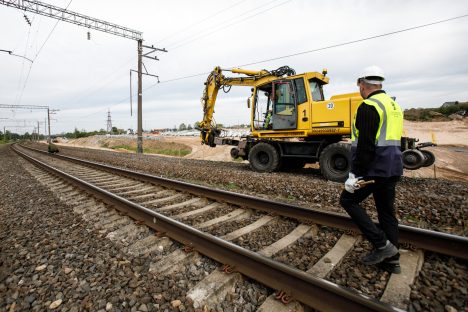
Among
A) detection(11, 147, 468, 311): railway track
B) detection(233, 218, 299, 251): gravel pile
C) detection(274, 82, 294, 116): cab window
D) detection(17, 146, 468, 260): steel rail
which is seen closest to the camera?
detection(11, 147, 468, 311): railway track

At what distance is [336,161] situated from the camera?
7.72m

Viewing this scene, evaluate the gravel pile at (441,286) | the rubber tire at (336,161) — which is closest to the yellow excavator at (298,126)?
the rubber tire at (336,161)

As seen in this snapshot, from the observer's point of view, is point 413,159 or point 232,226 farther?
point 413,159

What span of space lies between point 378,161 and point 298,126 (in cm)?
603

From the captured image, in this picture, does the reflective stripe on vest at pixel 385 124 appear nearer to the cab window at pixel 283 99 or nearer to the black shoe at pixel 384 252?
the black shoe at pixel 384 252

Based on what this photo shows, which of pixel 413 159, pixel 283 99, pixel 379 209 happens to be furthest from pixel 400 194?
pixel 283 99

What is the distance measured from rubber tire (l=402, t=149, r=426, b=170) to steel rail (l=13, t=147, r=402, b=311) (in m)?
5.74

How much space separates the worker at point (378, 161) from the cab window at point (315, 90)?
590 cm

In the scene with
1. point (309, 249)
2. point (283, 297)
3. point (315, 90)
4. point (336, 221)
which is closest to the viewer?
point (283, 297)

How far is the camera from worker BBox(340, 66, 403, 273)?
2.51 m

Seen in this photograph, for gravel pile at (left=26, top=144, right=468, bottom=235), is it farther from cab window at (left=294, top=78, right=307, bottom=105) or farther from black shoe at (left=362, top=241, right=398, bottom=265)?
cab window at (left=294, top=78, right=307, bottom=105)

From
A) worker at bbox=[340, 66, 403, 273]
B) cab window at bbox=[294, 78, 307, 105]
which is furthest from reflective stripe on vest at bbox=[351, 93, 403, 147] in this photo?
cab window at bbox=[294, 78, 307, 105]

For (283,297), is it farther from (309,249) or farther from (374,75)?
(374,75)

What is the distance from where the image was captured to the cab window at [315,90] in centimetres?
842
